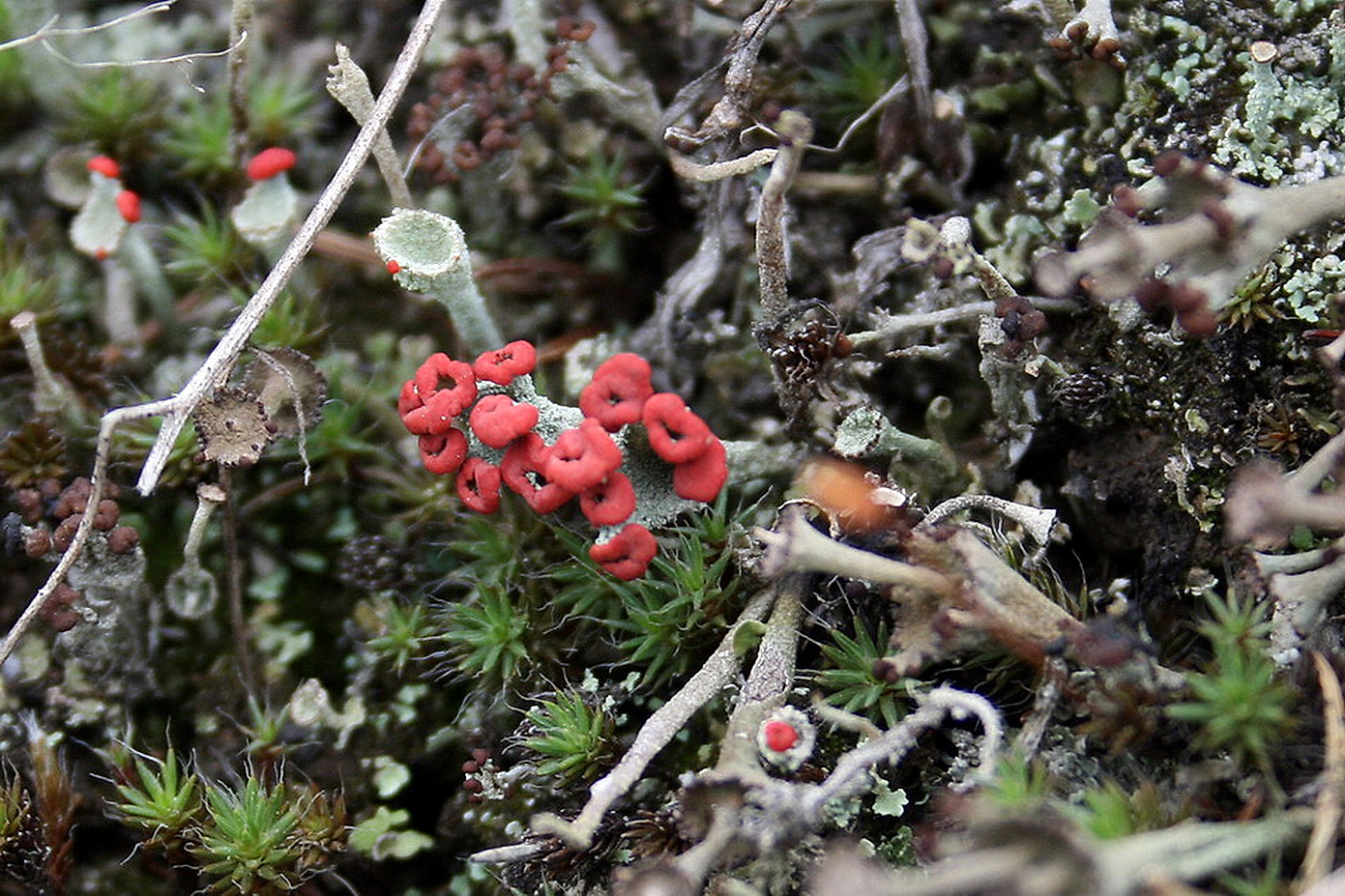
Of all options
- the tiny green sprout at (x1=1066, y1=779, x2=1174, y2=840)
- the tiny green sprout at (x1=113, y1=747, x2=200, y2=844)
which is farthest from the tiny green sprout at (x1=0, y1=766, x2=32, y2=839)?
the tiny green sprout at (x1=1066, y1=779, x2=1174, y2=840)

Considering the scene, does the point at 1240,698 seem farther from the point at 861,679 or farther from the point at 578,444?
the point at 578,444

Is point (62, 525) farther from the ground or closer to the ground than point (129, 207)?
closer to the ground

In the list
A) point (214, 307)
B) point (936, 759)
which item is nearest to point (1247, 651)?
point (936, 759)

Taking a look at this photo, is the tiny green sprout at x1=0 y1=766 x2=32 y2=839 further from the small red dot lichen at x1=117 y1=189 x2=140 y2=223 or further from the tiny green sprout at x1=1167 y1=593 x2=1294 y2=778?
the tiny green sprout at x1=1167 y1=593 x2=1294 y2=778

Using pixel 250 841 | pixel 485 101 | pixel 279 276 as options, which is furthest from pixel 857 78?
pixel 250 841

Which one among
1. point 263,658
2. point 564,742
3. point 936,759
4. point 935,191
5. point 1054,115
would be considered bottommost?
point 263,658

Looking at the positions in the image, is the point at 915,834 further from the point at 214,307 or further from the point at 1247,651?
the point at 214,307

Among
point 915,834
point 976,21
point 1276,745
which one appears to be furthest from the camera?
point 976,21
